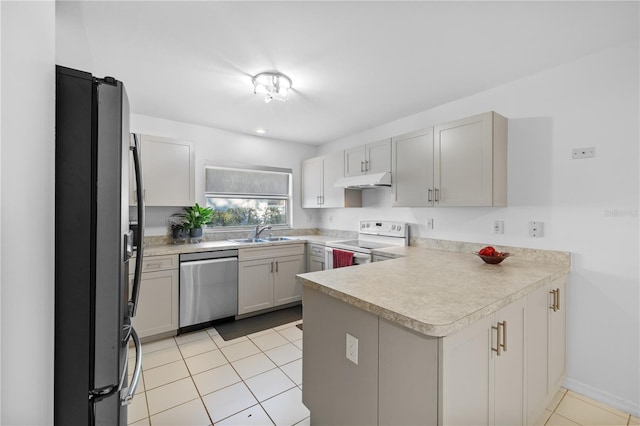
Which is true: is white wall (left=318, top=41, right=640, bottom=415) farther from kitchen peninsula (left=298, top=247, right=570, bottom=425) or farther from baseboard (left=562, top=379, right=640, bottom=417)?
kitchen peninsula (left=298, top=247, right=570, bottom=425)

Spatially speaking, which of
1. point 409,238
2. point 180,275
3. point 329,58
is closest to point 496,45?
point 329,58

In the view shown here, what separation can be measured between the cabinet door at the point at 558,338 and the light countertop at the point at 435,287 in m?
0.15

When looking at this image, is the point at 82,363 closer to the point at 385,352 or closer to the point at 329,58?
the point at 385,352

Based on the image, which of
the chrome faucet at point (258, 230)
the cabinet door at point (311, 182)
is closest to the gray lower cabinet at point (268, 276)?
the chrome faucet at point (258, 230)

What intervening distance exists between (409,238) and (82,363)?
3028mm

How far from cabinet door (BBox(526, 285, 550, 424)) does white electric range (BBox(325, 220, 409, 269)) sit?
1.48 m

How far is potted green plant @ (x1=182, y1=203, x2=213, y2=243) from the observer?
3412mm

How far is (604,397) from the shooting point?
1.95 meters

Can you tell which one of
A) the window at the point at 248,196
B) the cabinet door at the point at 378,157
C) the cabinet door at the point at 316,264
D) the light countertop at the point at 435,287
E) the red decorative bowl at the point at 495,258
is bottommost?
the cabinet door at the point at 316,264

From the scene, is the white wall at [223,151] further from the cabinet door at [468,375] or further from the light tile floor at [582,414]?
the light tile floor at [582,414]

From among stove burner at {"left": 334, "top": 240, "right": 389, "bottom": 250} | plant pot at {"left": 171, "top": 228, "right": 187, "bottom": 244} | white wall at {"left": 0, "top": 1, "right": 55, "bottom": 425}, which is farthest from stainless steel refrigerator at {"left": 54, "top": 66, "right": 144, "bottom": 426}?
stove burner at {"left": 334, "top": 240, "right": 389, "bottom": 250}

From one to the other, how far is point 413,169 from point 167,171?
2.66 m

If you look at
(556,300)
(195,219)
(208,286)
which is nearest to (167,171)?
(195,219)

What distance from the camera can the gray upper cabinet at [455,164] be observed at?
7.50 feet
